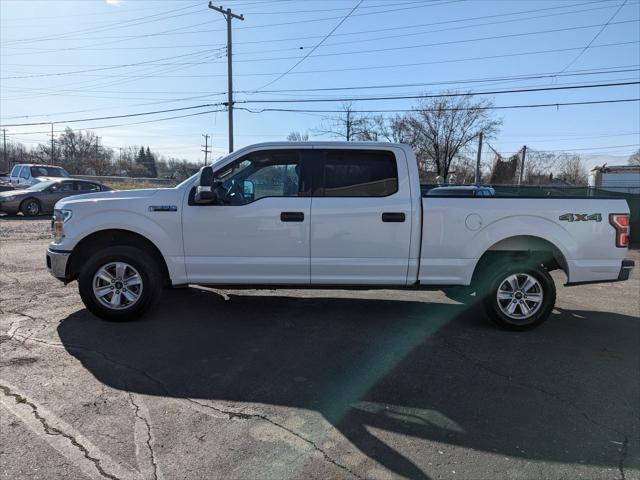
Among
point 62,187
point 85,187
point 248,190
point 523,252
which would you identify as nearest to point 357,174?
point 248,190

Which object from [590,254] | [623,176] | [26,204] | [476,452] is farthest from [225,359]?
[623,176]

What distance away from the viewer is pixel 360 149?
5.46 meters

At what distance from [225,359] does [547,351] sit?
327cm

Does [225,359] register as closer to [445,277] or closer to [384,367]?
[384,367]

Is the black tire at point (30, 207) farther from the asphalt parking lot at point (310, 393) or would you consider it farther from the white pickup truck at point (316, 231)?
the white pickup truck at point (316, 231)

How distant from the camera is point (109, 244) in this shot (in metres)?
5.52

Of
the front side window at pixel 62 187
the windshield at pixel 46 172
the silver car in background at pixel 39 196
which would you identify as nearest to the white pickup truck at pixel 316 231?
the silver car in background at pixel 39 196

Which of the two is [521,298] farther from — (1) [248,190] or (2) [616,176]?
(2) [616,176]

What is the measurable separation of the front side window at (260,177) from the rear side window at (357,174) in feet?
1.05

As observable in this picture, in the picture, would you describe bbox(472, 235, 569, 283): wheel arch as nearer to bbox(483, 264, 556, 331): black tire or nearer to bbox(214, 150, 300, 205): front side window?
bbox(483, 264, 556, 331): black tire

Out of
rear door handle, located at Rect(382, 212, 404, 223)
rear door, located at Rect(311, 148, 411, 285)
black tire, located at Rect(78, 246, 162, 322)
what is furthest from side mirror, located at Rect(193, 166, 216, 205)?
rear door handle, located at Rect(382, 212, 404, 223)

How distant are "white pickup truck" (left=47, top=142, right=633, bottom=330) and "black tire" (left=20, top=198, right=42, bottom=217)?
→ 1390cm

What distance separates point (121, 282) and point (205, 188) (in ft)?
4.73

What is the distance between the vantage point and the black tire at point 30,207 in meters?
17.2
